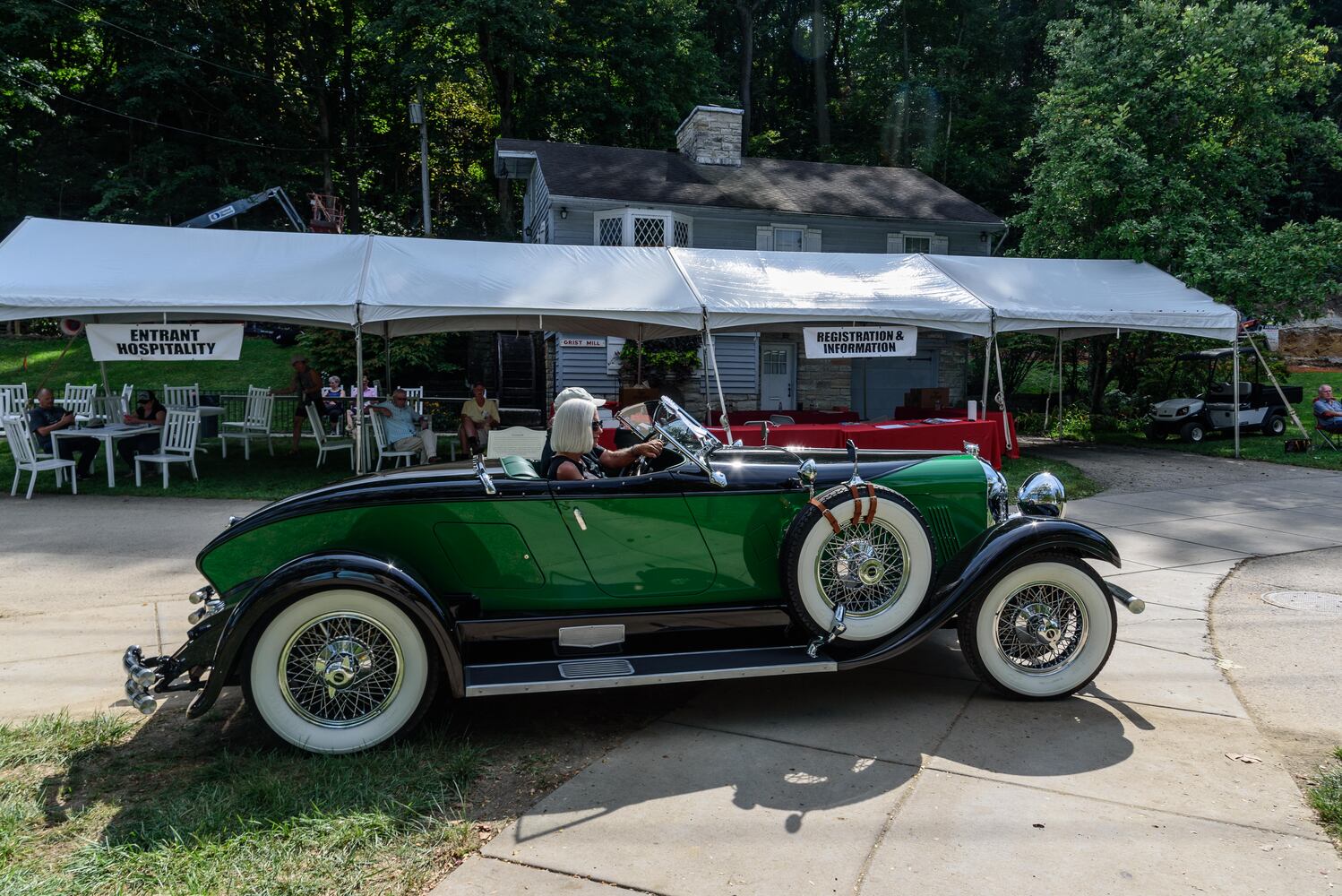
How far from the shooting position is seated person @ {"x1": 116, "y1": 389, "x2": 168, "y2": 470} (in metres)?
11.6

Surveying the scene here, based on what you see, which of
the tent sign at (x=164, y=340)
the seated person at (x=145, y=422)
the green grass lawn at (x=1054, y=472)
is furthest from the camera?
the seated person at (x=145, y=422)

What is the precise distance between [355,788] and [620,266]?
9.39m

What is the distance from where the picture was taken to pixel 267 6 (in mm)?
29344

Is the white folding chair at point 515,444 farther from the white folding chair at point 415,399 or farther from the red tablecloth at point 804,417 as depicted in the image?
the white folding chair at point 415,399

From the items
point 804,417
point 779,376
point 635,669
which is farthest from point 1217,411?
point 635,669

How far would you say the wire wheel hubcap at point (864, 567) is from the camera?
397 centimetres

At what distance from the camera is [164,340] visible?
32.3ft

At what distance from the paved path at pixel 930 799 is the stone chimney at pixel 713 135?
20.5 metres

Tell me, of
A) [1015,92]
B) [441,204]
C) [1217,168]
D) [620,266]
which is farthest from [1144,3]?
[441,204]

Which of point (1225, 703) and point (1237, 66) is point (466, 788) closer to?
point (1225, 703)

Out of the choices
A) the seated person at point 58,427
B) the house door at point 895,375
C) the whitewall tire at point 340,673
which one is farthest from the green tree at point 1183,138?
the seated person at point 58,427

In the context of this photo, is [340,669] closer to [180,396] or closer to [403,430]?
[403,430]

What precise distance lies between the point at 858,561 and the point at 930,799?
114 cm

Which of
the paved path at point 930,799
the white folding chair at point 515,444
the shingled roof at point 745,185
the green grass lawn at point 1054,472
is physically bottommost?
the paved path at point 930,799
